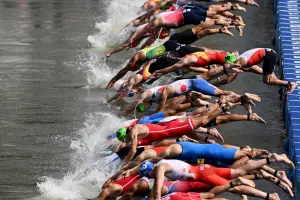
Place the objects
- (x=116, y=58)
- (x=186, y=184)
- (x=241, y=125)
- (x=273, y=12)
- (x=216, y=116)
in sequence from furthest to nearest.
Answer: (x=273, y=12), (x=116, y=58), (x=241, y=125), (x=216, y=116), (x=186, y=184)

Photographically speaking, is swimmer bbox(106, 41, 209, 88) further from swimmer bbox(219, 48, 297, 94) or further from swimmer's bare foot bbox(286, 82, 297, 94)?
swimmer's bare foot bbox(286, 82, 297, 94)

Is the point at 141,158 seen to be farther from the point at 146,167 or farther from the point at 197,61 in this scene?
the point at 197,61

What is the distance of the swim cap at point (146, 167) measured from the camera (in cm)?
1273

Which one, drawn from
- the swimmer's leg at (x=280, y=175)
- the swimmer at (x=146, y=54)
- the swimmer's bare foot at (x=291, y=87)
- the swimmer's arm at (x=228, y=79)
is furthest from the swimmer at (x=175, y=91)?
the swimmer's leg at (x=280, y=175)

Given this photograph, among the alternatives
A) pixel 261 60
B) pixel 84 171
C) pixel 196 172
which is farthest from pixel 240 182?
pixel 261 60

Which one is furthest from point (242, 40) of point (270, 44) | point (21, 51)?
point (21, 51)

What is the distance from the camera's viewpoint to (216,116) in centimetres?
1447

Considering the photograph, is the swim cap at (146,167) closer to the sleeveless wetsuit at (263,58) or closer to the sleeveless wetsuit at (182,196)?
the sleeveless wetsuit at (182,196)

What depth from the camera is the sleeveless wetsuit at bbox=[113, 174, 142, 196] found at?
1310cm

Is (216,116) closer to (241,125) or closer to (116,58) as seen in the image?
(241,125)

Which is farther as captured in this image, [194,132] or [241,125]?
[241,125]

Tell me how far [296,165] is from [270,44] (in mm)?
9381

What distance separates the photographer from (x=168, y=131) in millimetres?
14562

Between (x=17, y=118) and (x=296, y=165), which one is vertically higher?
(x=296, y=165)
